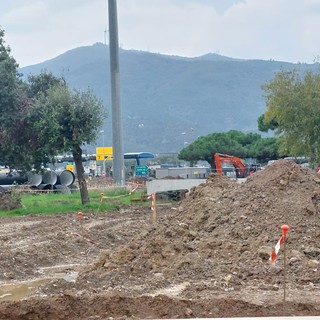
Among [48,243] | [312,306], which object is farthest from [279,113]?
[312,306]

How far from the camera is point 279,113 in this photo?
46.0 m

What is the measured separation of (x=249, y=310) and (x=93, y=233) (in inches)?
538

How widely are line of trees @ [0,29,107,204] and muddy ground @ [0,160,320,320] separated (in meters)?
13.4

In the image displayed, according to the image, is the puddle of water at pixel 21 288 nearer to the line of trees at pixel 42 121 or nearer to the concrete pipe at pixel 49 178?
the line of trees at pixel 42 121

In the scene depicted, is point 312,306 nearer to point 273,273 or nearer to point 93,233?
point 273,273

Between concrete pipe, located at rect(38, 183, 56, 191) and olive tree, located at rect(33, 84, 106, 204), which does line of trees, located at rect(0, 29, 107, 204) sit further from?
concrete pipe, located at rect(38, 183, 56, 191)

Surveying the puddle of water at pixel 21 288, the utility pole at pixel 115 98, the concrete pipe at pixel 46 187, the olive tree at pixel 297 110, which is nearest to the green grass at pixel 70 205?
the utility pole at pixel 115 98

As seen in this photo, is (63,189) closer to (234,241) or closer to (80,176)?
(80,176)

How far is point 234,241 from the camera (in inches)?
655

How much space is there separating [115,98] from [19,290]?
3265cm

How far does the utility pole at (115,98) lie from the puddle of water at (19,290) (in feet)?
102

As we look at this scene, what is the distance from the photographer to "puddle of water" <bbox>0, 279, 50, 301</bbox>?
47.9ft

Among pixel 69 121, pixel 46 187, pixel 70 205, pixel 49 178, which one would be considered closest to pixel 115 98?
pixel 46 187

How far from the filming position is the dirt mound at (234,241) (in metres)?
14.4
